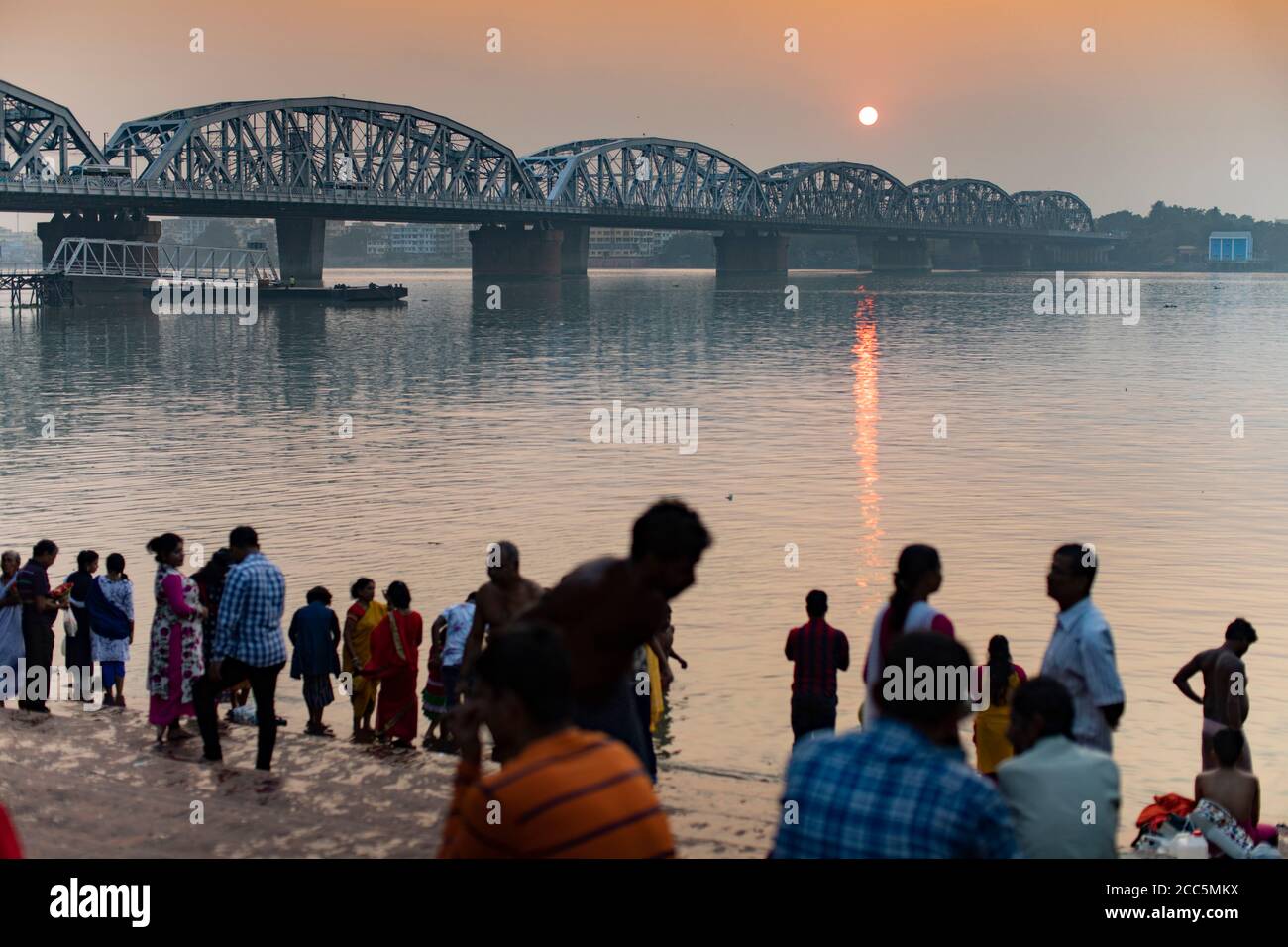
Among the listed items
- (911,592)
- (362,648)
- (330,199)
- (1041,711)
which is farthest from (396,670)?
(330,199)

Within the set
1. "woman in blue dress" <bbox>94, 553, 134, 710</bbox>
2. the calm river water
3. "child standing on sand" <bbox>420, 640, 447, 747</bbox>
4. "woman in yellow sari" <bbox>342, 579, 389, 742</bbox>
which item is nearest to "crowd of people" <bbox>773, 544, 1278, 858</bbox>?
the calm river water

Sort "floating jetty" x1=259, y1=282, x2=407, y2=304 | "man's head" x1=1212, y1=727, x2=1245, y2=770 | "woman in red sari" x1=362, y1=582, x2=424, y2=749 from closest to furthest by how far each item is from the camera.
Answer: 1. "man's head" x1=1212, y1=727, x2=1245, y2=770
2. "woman in red sari" x1=362, y1=582, x2=424, y2=749
3. "floating jetty" x1=259, y1=282, x2=407, y2=304

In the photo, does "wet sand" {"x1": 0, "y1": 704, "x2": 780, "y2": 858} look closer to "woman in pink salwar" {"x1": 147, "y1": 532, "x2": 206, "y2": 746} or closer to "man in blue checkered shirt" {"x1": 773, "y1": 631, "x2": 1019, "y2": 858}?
"woman in pink salwar" {"x1": 147, "y1": 532, "x2": 206, "y2": 746}

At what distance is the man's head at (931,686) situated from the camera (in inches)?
186

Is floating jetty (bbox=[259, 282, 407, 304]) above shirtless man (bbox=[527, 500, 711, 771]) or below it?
above

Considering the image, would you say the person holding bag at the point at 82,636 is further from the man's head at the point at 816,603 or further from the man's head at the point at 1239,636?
the man's head at the point at 1239,636

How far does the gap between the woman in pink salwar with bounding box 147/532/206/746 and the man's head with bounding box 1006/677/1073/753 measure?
280 inches

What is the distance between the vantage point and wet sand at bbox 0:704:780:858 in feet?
30.0

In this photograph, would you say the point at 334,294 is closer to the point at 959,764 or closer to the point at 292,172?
the point at 292,172

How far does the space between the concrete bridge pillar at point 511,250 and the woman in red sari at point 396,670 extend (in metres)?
167

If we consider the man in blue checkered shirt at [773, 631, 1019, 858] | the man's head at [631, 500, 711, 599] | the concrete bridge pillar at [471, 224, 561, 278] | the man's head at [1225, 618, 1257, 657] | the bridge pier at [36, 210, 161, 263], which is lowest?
the man's head at [1225, 618, 1257, 657]

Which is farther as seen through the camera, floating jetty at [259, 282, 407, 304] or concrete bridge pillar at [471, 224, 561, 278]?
concrete bridge pillar at [471, 224, 561, 278]

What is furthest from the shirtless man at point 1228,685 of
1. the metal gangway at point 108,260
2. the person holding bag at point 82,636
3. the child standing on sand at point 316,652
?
the metal gangway at point 108,260

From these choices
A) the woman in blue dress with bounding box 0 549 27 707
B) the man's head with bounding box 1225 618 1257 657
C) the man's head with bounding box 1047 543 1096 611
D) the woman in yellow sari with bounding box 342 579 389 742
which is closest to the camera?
the man's head with bounding box 1047 543 1096 611
